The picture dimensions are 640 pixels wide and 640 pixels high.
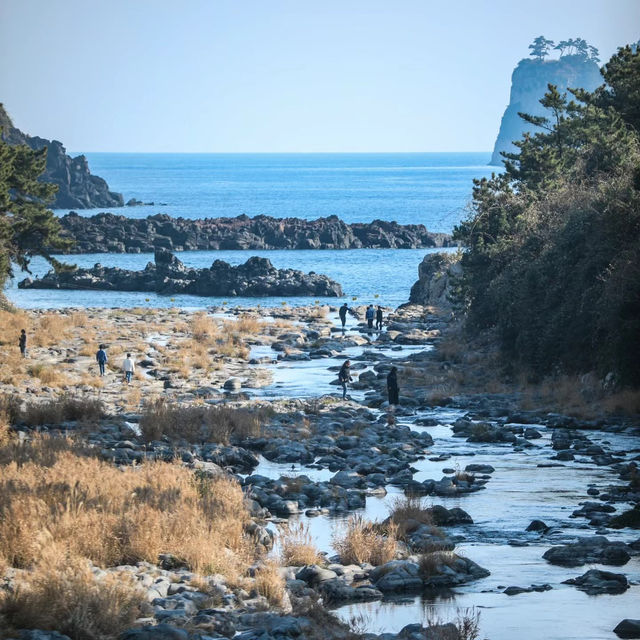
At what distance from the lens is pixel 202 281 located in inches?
3433

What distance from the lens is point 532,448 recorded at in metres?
27.1

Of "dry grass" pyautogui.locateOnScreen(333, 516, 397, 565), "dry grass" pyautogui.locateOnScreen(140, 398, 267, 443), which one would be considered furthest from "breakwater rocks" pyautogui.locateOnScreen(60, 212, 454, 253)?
"dry grass" pyautogui.locateOnScreen(333, 516, 397, 565)

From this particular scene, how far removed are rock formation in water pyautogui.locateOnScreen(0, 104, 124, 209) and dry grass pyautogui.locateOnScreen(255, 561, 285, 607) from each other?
574 feet

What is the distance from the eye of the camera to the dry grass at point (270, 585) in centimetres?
1446

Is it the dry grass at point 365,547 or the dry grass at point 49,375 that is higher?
the dry grass at point 365,547

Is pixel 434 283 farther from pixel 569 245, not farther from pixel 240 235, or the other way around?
pixel 240 235

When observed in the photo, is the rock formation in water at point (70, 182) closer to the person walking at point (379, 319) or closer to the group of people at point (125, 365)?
the person walking at point (379, 319)

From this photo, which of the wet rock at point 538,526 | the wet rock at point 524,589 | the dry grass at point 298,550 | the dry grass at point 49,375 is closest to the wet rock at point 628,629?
the wet rock at point 524,589

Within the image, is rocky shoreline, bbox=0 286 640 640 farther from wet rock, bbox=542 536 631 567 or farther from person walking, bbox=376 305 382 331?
person walking, bbox=376 305 382 331

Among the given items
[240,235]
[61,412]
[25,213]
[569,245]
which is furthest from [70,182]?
[61,412]

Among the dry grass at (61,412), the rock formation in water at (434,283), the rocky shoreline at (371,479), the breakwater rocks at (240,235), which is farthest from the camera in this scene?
the breakwater rocks at (240,235)

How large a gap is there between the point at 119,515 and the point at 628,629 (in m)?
7.83

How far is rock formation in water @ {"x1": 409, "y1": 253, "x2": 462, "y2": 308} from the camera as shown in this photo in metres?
68.8

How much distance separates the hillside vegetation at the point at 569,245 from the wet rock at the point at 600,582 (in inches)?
583
